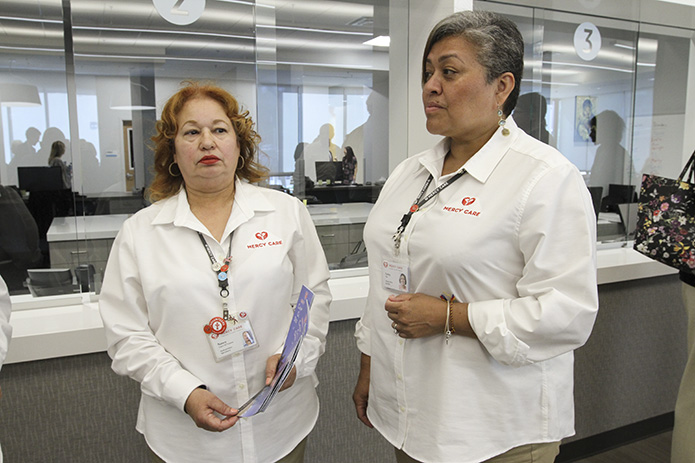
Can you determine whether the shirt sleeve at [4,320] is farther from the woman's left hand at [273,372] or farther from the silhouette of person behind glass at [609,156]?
the silhouette of person behind glass at [609,156]

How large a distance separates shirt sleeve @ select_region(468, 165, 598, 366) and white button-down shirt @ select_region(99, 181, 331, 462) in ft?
1.94

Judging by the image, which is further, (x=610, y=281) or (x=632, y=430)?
(x=632, y=430)

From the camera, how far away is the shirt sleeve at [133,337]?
1383 mm

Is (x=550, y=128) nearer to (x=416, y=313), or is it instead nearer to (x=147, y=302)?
(x=416, y=313)

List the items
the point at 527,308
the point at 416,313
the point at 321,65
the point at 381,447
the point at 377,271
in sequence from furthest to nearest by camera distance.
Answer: the point at 321,65, the point at 381,447, the point at 377,271, the point at 416,313, the point at 527,308

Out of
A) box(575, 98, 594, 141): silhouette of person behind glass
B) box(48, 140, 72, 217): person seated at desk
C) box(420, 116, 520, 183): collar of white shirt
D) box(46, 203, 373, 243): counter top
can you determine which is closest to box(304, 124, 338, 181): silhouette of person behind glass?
box(46, 203, 373, 243): counter top

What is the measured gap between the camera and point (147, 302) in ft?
4.74

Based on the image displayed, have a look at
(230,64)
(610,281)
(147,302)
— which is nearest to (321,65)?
(230,64)

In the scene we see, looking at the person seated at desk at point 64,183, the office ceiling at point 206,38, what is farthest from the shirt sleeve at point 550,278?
the person seated at desk at point 64,183

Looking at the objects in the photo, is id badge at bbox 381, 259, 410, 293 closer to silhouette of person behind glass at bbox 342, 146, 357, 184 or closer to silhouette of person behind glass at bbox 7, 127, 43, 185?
silhouette of person behind glass at bbox 342, 146, 357, 184

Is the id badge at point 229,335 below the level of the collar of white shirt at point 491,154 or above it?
below

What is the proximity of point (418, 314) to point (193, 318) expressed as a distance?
60 centimetres

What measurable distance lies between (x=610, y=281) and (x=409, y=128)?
1339mm

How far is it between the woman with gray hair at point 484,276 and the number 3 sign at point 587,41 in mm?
2863
